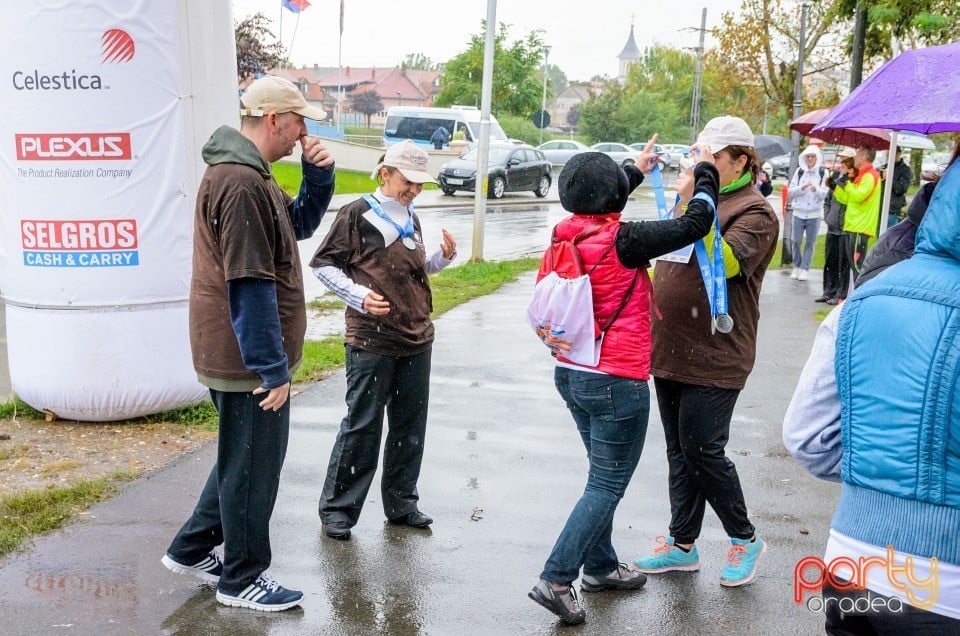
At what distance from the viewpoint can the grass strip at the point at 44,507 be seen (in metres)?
4.63

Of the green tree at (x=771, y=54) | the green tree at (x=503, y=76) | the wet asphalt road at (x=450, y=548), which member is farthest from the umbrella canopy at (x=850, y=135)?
the green tree at (x=503, y=76)

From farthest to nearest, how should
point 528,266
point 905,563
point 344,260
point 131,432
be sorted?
1. point 528,266
2. point 131,432
3. point 344,260
4. point 905,563

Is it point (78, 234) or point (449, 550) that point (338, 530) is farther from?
point (78, 234)

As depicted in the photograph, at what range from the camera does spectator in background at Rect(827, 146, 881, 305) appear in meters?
11.4

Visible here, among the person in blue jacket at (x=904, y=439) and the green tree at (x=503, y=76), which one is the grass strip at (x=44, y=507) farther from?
the green tree at (x=503, y=76)

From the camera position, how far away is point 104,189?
5984mm

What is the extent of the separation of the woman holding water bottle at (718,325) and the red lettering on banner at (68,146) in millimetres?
3550

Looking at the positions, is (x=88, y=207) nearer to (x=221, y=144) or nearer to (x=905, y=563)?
(x=221, y=144)

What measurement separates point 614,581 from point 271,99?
2.51 m

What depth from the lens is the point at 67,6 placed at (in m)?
5.77

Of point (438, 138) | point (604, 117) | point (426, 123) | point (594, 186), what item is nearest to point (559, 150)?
point (426, 123)

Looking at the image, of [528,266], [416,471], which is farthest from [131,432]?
[528,266]

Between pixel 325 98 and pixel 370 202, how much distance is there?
119 meters

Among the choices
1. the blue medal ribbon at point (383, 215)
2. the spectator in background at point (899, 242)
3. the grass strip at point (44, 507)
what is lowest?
the grass strip at point (44, 507)
